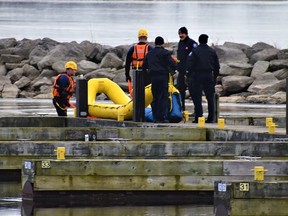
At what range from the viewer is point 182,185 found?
19.4 meters

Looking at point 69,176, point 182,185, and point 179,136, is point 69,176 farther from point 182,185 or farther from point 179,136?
point 179,136

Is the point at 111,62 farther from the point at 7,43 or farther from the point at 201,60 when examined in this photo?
the point at 201,60

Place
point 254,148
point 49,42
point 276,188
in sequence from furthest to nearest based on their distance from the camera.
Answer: point 49,42 < point 254,148 < point 276,188

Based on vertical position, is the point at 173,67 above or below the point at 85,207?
above

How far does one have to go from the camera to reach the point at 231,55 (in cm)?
4553

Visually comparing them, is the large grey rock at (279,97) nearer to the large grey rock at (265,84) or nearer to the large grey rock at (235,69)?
the large grey rock at (265,84)

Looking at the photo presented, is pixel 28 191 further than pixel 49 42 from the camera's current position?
No

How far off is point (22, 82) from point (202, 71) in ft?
62.2

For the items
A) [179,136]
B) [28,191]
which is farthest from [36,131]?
[28,191]

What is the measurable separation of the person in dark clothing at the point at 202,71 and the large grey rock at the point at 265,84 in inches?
539

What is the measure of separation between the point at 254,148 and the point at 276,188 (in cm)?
402

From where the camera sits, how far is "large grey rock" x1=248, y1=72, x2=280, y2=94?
129 ft

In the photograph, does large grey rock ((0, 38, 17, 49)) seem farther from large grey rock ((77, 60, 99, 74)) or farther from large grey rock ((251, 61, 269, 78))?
large grey rock ((251, 61, 269, 78))

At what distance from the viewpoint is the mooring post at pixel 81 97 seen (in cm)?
2670
